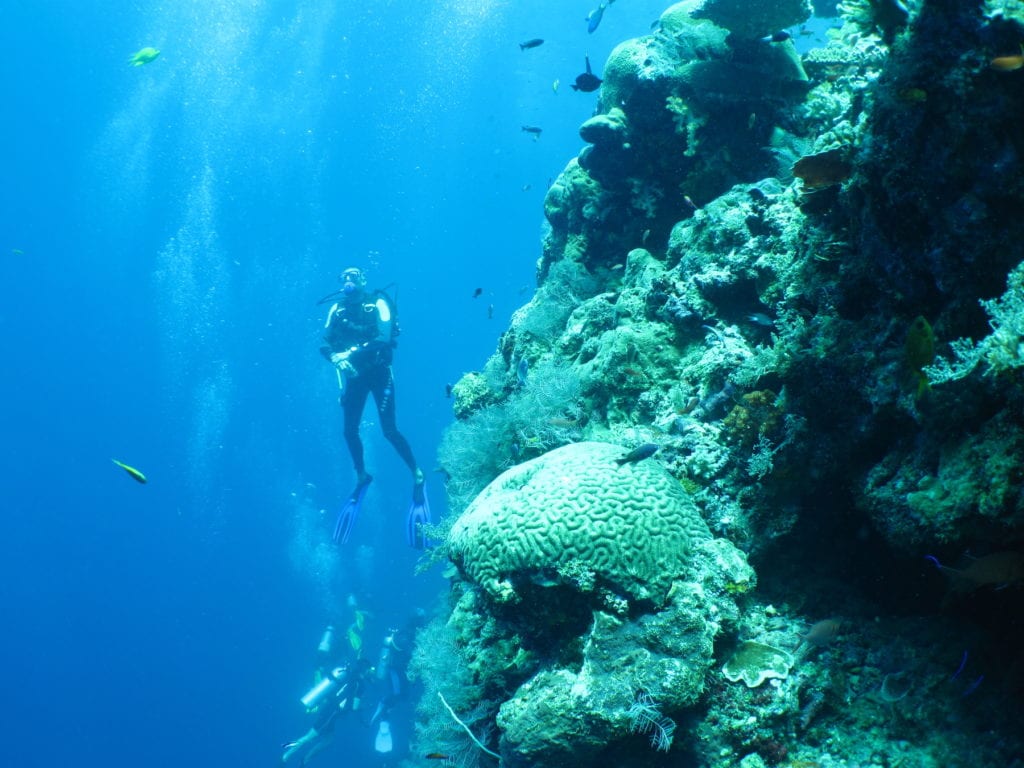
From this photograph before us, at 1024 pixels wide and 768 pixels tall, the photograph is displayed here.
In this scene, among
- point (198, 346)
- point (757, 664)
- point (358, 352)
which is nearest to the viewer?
point (757, 664)

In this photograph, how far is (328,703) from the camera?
57.5 ft

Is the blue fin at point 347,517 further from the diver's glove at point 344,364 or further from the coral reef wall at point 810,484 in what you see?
the coral reef wall at point 810,484

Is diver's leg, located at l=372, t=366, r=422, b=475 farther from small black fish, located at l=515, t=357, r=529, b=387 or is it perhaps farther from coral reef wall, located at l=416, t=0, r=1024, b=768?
coral reef wall, located at l=416, t=0, r=1024, b=768

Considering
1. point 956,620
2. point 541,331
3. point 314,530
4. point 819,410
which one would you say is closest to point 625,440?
point 819,410

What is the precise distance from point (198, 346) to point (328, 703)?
9241cm

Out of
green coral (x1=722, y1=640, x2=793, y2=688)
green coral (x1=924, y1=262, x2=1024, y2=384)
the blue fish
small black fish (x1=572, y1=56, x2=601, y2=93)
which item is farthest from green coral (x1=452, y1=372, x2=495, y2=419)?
green coral (x1=924, y1=262, x2=1024, y2=384)

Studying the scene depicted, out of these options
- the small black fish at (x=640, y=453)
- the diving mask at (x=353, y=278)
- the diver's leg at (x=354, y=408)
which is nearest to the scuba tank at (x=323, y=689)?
the diver's leg at (x=354, y=408)

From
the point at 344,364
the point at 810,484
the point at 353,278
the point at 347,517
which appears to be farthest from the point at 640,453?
the point at 353,278

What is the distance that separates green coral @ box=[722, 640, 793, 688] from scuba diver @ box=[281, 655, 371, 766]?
17.6 m

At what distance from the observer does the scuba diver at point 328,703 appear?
55.7 ft

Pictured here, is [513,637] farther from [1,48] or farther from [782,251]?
[1,48]

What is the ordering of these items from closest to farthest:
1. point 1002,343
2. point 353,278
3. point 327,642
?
1. point 1002,343
2. point 353,278
3. point 327,642

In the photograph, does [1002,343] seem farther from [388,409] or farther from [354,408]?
[388,409]

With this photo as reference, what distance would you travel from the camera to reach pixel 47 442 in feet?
215
